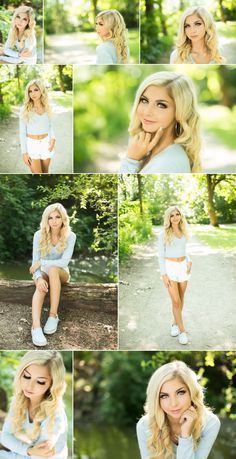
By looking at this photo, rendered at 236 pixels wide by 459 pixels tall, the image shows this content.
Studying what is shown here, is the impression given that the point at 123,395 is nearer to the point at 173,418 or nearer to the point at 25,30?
Answer: the point at 173,418

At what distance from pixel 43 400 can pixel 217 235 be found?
1412mm

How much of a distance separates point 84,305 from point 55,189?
28.5 inches

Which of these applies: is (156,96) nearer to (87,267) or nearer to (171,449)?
(87,267)

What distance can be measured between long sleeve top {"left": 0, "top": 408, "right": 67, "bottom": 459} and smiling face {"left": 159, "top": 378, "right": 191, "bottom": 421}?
0.63 meters

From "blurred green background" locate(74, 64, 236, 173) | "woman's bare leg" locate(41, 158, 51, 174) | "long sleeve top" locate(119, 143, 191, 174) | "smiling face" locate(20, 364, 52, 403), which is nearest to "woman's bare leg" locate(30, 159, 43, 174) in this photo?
"woman's bare leg" locate(41, 158, 51, 174)

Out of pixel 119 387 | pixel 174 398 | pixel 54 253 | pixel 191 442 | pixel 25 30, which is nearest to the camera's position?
pixel 191 442

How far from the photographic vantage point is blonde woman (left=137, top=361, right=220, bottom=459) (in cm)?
441

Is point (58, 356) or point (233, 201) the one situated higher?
point (233, 201)

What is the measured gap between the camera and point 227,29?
487 centimetres

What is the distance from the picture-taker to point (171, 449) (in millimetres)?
4438

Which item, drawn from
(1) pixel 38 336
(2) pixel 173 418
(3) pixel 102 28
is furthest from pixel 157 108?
(2) pixel 173 418

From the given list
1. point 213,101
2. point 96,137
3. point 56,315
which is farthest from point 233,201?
point 56,315

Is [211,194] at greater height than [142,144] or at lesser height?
lesser

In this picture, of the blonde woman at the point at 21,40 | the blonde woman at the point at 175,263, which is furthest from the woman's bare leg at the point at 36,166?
the blonde woman at the point at 175,263
